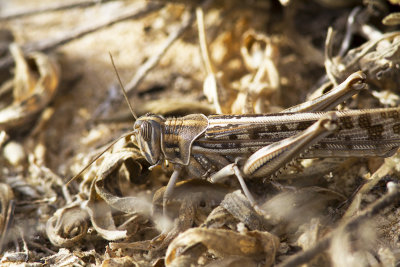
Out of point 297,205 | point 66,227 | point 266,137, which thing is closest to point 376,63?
point 266,137

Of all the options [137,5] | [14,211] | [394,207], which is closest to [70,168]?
[14,211]

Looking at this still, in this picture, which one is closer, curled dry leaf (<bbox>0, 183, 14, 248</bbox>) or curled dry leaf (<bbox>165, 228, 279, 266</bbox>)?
curled dry leaf (<bbox>165, 228, 279, 266</bbox>)

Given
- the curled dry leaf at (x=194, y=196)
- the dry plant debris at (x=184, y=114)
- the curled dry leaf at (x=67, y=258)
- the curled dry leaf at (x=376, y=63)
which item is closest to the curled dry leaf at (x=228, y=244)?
the dry plant debris at (x=184, y=114)

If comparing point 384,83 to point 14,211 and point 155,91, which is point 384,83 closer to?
point 155,91

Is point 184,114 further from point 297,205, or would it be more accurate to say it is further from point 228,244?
point 228,244

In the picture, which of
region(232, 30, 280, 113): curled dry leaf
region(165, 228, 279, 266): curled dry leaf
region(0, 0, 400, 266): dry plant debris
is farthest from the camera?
region(232, 30, 280, 113): curled dry leaf

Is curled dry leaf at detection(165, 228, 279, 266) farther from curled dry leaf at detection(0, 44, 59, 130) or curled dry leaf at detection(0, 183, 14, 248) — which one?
curled dry leaf at detection(0, 44, 59, 130)

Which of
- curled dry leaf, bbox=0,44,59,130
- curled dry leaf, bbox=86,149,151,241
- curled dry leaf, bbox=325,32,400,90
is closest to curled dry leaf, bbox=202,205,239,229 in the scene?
curled dry leaf, bbox=86,149,151,241
